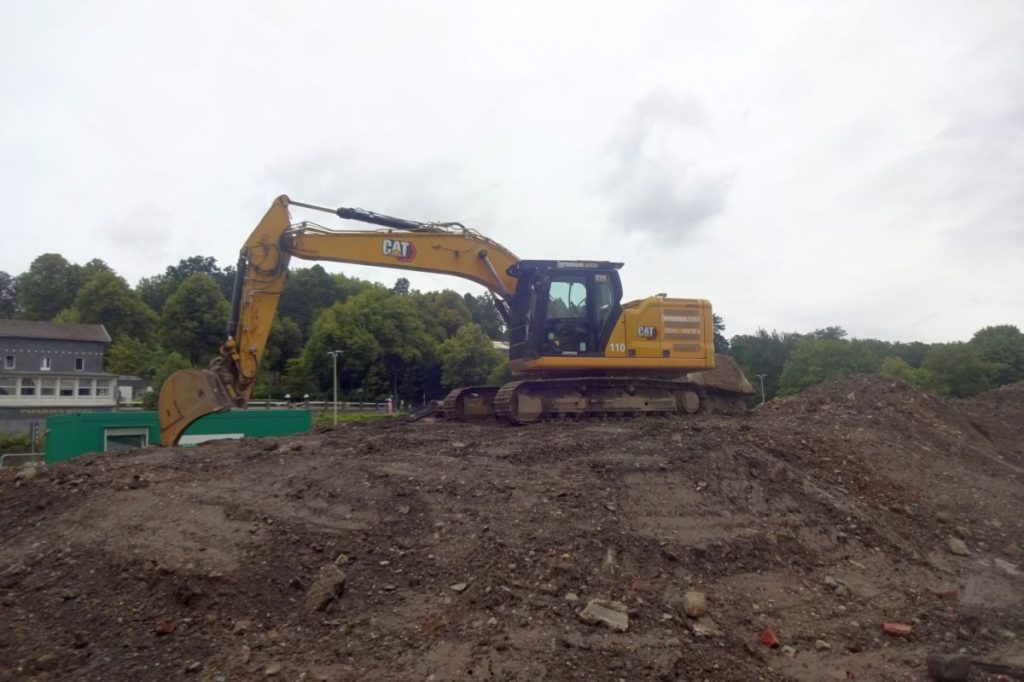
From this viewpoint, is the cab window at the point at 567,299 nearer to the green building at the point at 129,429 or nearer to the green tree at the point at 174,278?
the green building at the point at 129,429

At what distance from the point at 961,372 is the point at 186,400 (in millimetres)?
34958

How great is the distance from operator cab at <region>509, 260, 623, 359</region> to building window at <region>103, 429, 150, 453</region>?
10709mm

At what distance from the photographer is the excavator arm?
10812 mm

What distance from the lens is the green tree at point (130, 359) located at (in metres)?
57.0

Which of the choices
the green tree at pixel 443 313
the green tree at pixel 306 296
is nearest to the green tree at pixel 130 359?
the green tree at pixel 306 296

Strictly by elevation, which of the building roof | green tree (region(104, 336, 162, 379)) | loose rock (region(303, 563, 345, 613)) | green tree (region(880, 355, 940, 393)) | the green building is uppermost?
the building roof

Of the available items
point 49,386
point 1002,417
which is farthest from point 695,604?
point 49,386

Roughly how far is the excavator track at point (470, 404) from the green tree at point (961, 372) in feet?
90.4

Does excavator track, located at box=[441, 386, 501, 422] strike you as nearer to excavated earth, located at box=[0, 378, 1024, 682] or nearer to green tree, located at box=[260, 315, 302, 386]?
excavated earth, located at box=[0, 378, 1024, 682]

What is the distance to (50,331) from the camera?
50469mm

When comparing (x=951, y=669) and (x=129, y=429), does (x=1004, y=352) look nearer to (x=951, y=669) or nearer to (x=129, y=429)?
(x=129, y=429)

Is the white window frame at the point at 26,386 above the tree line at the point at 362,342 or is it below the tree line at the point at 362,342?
below

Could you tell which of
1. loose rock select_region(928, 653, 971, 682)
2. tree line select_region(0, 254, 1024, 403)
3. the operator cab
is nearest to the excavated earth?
loose rock select_region(928, 653, 971, 682)

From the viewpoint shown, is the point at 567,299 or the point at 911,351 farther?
the point at 911,351
